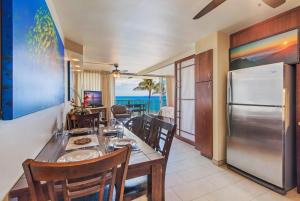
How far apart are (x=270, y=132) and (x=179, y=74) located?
265 centimetres

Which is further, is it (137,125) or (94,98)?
(94,98)

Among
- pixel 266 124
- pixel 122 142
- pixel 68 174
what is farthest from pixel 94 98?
pixel 68 174

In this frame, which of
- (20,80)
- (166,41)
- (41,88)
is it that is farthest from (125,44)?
(20,80)

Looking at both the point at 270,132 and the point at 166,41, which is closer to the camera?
the point at 270,132

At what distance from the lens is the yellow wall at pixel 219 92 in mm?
2725

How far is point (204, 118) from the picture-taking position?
10.00 ft

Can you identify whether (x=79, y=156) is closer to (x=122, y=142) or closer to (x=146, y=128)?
(x=122, y=142)

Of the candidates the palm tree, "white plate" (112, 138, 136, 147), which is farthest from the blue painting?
the palm tree

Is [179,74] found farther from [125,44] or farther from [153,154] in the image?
[153,154]

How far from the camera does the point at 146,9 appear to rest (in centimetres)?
202

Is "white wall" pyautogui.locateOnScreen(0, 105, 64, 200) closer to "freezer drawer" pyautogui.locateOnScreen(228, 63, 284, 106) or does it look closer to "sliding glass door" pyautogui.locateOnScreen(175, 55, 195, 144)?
"freezer drawer" pyautogui.locateOnScreen(228, 63, 284, 106)

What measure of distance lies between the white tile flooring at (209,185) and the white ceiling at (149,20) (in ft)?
7.71

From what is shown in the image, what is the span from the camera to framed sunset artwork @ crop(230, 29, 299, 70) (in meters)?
2.02

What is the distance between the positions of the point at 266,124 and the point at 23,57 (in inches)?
103
